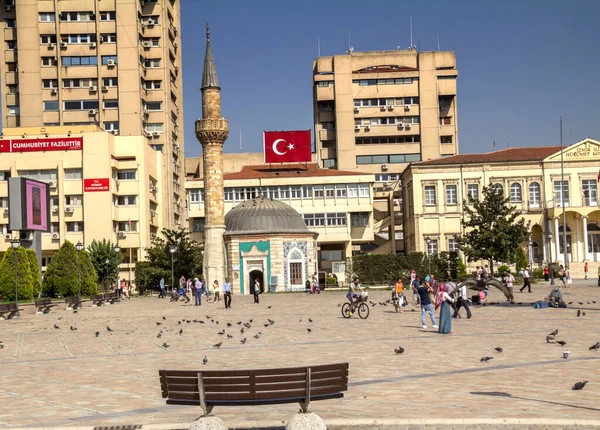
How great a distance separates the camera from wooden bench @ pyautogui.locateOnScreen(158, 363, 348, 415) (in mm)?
10234

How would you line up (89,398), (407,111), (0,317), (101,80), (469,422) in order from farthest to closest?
1. (407,111)
2. (101,80)
3. (0,317)
4. (89,398)
5. (469,422)

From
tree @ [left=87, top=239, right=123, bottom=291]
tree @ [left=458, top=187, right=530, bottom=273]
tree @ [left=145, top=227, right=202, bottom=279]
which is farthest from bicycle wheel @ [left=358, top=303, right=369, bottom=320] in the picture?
tree @ [left=145, top=227, right=202, bottom=279]

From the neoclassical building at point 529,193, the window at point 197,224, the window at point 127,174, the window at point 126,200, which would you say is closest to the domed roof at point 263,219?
the window at point 197,224

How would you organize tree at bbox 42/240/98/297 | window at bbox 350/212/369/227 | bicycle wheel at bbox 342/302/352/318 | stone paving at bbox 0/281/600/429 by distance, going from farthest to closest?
1. window at bbox 350/212/369/227
2. tree at bbox 42/240/98/297
3. bicycle wheel at bbox 342/302/352/318
4. stone paving at bbox 0/281/600/429

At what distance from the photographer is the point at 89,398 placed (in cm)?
A: 1378

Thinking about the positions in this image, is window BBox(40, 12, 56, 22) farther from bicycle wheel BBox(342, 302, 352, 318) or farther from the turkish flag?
bicycle wheel BBox(342, 302, 352, 318)

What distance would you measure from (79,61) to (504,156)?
4029 centimetres

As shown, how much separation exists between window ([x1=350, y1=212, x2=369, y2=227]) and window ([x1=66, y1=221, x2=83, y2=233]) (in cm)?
2315

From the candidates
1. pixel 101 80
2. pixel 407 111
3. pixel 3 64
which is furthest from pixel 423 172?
pixel 3 64

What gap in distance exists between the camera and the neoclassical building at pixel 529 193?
74.6 meters

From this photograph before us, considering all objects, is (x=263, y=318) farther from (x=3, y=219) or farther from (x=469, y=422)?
(x=3, y=219)

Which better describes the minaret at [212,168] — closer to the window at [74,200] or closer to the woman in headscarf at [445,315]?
the window at [74,200]

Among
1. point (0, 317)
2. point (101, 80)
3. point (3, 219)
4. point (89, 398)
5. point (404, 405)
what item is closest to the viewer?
point (404, 405)

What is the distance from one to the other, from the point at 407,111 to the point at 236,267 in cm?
3811
